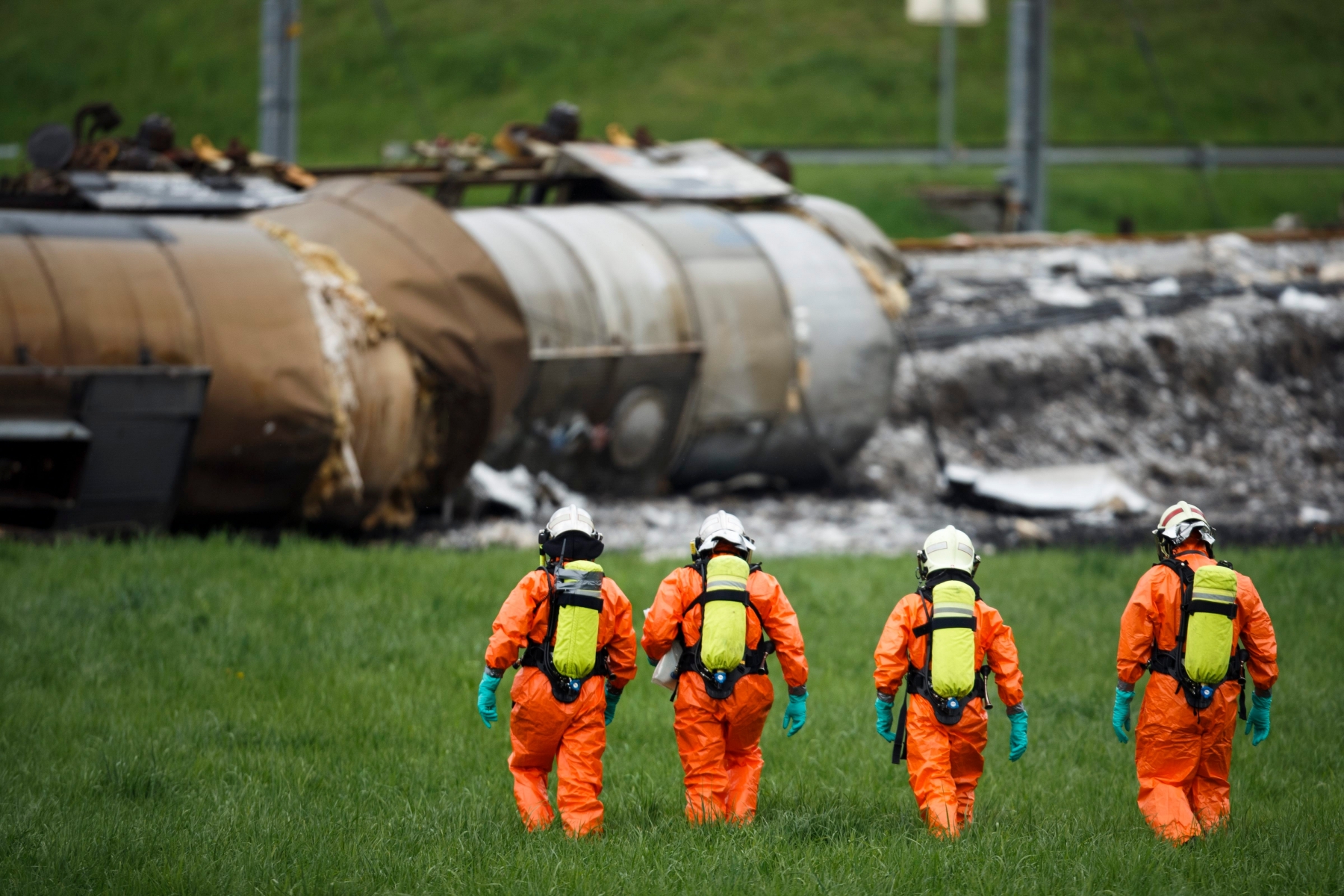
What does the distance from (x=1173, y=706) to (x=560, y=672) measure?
2.46m

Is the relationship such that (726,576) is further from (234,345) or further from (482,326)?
(482,326)

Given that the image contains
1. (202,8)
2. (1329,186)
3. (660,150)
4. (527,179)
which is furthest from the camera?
(202,8)

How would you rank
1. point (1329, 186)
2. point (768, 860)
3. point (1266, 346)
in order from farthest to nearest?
point (1329, 186) < point (1266, 346) < point (768, 860)

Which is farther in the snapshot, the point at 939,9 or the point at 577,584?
the point at 939,9

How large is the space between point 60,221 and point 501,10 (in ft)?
125

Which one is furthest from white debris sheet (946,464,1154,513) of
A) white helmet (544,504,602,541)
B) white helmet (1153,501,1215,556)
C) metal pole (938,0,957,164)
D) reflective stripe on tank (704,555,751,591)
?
metal pole (938,0,957,164)

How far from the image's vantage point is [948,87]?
1281 inches

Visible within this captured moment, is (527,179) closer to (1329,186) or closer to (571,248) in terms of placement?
(571,248)

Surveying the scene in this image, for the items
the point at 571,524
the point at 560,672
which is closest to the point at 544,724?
the point at 560,672

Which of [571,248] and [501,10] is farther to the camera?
[501,10]

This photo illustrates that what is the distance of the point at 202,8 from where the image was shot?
46562 mm

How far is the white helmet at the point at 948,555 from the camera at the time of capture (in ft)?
19.5

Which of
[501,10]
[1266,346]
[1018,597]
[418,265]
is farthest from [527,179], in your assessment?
[501,10]

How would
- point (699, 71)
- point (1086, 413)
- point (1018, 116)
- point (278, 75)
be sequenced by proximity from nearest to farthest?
point (278, 75)
point (1086, 413)
point (1018, 116)
point (699, 71)
